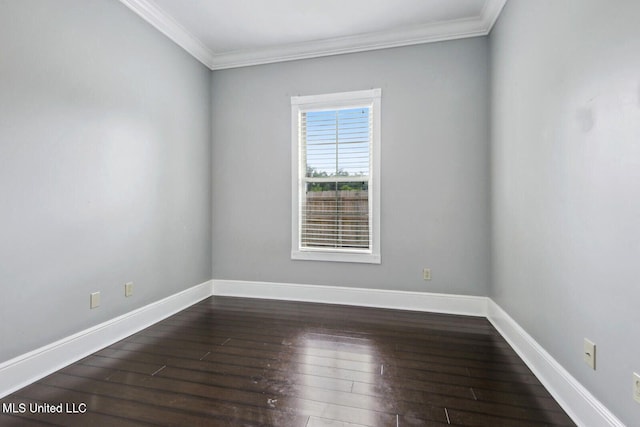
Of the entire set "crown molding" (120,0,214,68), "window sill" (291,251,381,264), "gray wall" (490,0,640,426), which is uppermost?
"crown molding" (120,0,214,68)

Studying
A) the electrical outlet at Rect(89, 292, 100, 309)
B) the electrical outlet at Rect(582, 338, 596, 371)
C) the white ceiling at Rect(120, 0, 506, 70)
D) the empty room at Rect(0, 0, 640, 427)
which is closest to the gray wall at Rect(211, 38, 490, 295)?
the empty room at Rect(0, 0, 640, 427)

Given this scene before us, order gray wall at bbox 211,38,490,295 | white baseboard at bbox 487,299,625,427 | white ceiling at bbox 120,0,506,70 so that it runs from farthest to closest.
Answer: gray wall at bbox 211,38,490,295 → white ceiling at bbox 120,0,506,70 → white baseboard at bbox 487,299,625,427

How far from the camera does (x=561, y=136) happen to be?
5.91 ft

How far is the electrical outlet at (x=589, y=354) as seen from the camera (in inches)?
59.9

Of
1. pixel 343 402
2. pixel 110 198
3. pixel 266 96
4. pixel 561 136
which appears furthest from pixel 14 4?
pixel 561 136

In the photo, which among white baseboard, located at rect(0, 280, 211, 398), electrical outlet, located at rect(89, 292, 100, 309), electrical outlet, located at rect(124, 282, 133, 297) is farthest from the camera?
electrical outlet, located at rect(124, 282, 133, 297)

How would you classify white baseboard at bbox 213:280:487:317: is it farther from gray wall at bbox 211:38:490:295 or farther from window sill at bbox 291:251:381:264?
window sill at bbox 291:251:381:264

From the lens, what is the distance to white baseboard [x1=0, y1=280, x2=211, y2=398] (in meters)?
1.90

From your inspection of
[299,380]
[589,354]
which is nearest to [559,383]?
[589,354]

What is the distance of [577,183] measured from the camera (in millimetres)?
1655

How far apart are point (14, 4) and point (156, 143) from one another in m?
1.32

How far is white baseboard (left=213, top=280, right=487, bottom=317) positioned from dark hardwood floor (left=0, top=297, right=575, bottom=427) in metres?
0.27

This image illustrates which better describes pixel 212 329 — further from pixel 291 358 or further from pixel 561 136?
pixel 561 136

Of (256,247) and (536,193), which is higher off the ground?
(536,193)
